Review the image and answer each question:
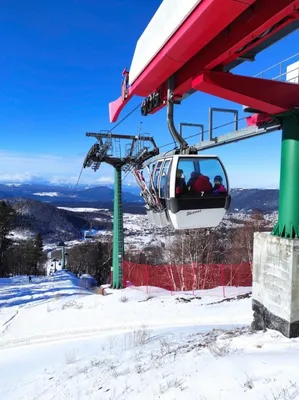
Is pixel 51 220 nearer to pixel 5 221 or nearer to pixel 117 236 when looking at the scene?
pixel 5 221

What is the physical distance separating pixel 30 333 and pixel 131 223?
129 metres

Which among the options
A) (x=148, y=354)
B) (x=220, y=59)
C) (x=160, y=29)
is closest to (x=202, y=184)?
(x=220, y=59)

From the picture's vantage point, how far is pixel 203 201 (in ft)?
18.6

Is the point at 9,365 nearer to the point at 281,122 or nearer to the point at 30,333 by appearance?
the point at 30,333

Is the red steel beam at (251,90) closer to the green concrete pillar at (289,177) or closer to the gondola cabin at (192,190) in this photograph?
the green concrete pillar at (289,177)

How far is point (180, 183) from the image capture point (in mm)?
5469

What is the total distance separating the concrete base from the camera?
6.61 m

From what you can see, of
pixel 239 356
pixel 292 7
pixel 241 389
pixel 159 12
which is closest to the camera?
pixel 292 7

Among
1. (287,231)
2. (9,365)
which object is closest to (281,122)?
(287,231)

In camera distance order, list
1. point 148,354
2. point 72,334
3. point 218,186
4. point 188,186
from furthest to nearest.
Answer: point 72,334, point 148,354, point 218,186, point 188,186

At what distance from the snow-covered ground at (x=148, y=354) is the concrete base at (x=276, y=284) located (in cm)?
35

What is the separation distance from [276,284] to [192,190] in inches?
127

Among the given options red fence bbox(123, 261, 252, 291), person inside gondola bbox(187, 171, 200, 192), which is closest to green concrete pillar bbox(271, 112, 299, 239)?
person inside gondola bbox(187, 171, 200, 192)

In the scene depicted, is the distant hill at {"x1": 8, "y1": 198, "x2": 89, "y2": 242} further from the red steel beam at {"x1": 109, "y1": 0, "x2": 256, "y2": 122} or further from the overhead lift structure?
the red steel beam at {"x1": 109, "y1": 0, "x2": 256, "y2": 122}
